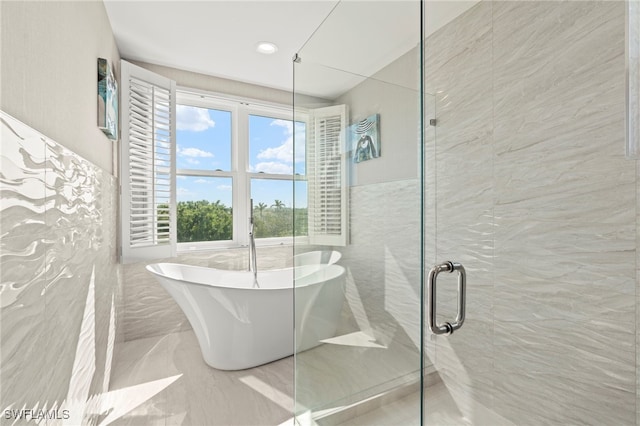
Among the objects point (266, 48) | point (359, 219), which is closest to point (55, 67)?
point (359, 219)

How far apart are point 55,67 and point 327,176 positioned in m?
1.17

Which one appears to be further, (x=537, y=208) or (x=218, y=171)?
(x=218, y=171)

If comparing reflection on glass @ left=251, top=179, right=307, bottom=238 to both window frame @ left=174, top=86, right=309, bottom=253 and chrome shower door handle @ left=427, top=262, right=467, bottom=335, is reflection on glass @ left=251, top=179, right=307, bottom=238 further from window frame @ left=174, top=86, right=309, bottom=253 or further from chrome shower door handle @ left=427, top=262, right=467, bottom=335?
chrome shower door handle @ left=427, top=262, right=467, bottom=335

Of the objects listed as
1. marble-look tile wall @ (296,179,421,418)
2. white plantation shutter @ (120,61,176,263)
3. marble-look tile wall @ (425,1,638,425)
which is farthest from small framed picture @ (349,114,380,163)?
white plantation shutter @ (120,61,176,263)

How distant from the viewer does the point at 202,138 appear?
331 cm

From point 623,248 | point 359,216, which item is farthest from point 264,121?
point 623,248

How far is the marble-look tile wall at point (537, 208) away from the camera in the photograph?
1.29 metres

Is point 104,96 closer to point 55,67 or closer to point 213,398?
point 55,67

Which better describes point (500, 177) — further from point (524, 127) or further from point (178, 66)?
point (178, 66)

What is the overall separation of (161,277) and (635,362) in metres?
2.60

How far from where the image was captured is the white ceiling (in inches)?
49.8
